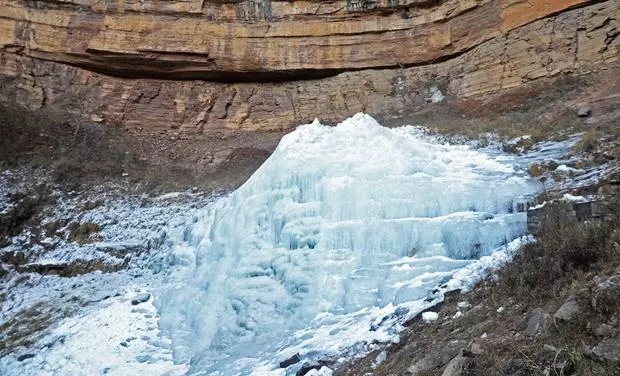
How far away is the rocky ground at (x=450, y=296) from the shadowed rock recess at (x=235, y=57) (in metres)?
1.16

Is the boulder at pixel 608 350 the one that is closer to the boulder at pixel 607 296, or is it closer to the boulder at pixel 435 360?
the boulder at pixel 607 296

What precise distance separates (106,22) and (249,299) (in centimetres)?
1420

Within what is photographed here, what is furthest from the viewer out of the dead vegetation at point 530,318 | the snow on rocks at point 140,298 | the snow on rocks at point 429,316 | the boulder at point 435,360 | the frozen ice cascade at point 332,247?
the snow on rocks at point 140,298

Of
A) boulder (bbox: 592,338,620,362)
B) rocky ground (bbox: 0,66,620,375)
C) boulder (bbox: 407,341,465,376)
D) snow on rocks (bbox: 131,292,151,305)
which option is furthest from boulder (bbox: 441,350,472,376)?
snow on rocks (bbox: 131,292,151,305)

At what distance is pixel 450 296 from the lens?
6.29m

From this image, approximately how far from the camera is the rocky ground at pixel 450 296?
416cm

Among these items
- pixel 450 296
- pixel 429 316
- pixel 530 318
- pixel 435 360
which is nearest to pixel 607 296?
pixel 530 318

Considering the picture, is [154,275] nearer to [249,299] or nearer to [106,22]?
[249,299]

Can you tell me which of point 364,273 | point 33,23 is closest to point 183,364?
point 364,273

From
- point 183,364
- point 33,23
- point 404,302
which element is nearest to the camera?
point 404,302

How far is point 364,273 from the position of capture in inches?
308

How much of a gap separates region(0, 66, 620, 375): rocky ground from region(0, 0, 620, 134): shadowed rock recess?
1.16 metres

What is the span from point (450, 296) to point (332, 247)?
258 centimetres

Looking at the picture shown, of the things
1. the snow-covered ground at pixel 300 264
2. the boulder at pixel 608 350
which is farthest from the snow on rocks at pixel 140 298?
the boulder at pixel 608 350
